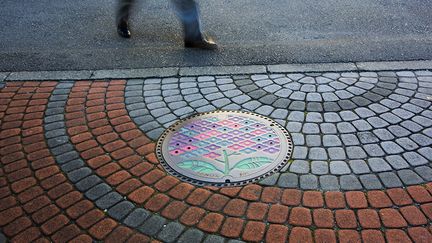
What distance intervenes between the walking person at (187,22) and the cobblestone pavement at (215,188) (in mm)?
855

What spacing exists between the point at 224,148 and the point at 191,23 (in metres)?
2.18

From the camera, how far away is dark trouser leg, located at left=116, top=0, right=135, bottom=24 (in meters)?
5.48

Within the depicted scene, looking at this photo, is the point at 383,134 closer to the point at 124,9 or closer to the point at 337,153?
the point at 337,153

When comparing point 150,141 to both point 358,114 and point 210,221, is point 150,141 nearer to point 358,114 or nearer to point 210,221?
point 210,221

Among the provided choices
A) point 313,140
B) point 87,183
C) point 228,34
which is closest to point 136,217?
point 87,183

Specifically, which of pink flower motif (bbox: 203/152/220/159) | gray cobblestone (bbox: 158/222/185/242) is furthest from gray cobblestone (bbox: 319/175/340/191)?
gray cobblestone (bbox: 158/222/185/242)

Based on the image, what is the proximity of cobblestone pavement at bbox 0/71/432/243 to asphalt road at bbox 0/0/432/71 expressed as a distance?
55 centimetres

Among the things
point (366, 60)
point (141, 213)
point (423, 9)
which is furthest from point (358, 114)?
point (423, 9)

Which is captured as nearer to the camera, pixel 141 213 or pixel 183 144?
pixel 141 213

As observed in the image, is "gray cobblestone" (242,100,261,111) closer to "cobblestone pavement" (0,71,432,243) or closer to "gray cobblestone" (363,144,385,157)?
"cobblestone pavement" (0,71,432,243)

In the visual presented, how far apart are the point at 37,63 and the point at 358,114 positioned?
12.9ft

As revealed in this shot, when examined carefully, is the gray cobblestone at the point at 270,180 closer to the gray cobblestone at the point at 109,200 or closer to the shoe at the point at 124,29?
the gray cobblestone at the point at 109,200

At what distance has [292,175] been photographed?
3137 mm

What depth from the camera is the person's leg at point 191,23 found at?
4.96 metres
